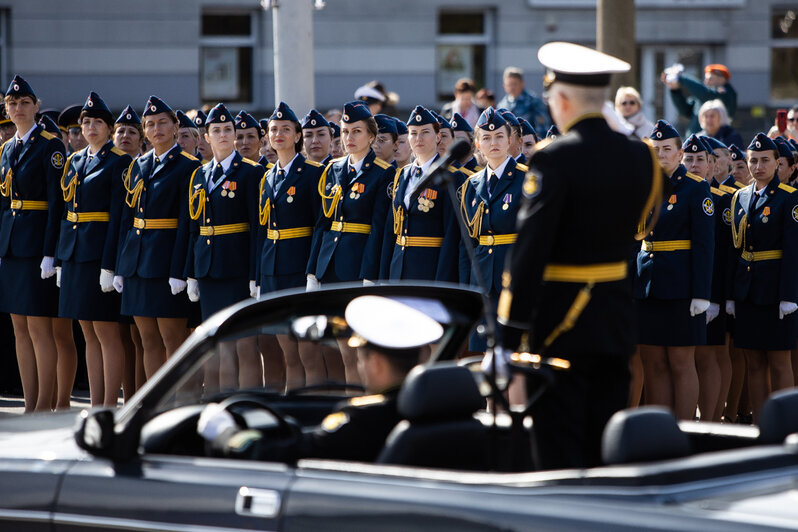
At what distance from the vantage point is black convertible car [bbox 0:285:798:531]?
269 centimetres

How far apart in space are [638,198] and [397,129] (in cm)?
590

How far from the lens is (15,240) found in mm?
8641

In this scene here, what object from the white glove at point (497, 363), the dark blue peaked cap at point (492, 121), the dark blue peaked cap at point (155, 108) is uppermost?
the dark blue peaked cap at point (155, 108)

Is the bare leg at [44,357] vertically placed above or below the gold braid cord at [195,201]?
below

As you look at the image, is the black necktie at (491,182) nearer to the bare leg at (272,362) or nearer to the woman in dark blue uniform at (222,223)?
the woman in dark blue uniform at (222,223)

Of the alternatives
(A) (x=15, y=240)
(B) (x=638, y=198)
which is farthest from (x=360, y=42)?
(B) (x=638, y=198)

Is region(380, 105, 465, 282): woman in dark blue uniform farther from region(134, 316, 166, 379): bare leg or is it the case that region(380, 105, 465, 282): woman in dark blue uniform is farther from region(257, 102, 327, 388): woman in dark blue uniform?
region(134, 316, 166, 379): bare leg

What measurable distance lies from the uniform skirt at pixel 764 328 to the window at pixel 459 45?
12.3m

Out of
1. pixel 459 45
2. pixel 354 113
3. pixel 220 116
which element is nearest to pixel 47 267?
pixel 220 116

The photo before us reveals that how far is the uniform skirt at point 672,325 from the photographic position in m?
7.43

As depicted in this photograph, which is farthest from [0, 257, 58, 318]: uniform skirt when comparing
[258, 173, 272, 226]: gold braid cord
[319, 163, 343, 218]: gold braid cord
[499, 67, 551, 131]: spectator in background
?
[499, 67, 551, 131]: spectator in background

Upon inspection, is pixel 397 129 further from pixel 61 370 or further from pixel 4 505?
pixel 4 505

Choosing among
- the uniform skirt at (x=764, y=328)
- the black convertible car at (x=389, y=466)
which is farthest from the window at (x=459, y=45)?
the black convertible car at (x=389, y=466)

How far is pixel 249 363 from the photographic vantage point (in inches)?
140
